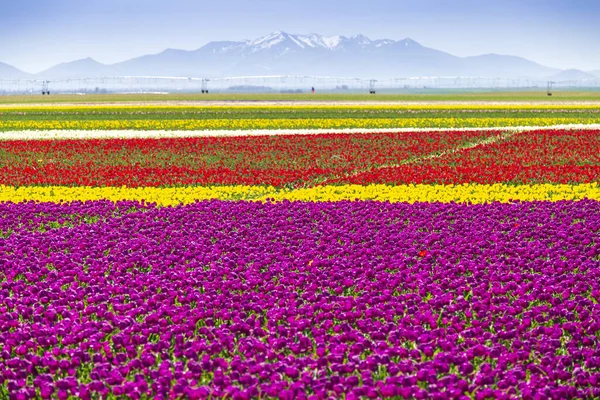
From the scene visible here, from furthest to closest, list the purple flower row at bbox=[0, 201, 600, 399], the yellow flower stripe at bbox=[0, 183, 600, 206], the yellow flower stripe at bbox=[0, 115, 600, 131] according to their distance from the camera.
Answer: the yellow flower stripe at bbox=[0, 115, 600, 131]
the yellow flower stripe at bbox=[0, 183, 600, 206]
the purple flower row at bbox=[0, 201, 600, 399]

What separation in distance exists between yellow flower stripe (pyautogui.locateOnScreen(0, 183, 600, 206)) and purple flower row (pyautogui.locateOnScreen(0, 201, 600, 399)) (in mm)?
2891

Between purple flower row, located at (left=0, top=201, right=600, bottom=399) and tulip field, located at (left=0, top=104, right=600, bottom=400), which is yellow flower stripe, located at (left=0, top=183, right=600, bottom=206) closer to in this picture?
tulip field, located at (left=0, top=104, right=600, bottom=400)

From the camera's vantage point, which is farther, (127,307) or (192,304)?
(192,304)

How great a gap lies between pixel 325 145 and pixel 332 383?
77.7 ft

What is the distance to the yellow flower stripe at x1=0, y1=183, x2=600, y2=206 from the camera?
17531mm

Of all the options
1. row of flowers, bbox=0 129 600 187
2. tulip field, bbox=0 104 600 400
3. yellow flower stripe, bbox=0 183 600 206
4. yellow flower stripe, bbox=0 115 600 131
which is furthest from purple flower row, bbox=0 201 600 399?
yellow flower stripe, bbox=0 115 600 131

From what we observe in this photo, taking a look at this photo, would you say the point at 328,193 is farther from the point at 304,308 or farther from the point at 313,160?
the point at 304,308

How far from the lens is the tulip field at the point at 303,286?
7035 millimetres

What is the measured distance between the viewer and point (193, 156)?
27.4 m

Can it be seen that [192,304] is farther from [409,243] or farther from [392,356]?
[409,243]

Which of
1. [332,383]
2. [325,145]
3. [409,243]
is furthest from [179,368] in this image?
[325,145]

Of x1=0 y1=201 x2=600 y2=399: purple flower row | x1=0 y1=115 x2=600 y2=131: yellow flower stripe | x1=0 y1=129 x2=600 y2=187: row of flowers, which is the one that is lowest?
x1=0 y1=201 x2=600 y2=399: purple flower row

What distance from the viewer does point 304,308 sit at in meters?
8.91

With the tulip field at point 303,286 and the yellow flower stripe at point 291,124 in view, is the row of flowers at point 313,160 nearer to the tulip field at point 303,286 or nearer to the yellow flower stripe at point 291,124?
the tulip field at point 303,286
